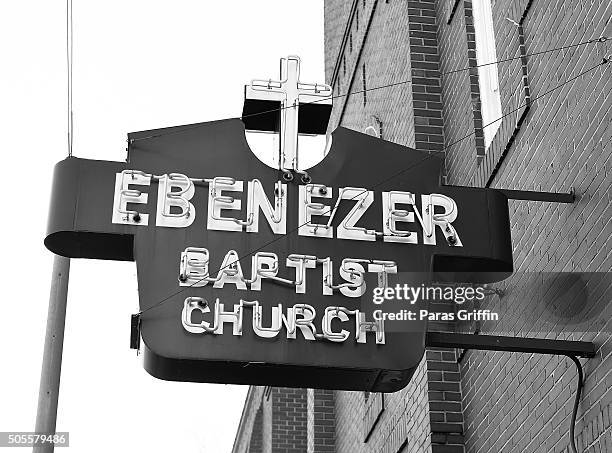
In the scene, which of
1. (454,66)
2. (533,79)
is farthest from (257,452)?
(533,79)

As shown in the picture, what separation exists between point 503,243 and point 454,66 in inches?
140

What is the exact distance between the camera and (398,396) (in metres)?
10.1

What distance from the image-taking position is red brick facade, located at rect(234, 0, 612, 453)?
6.57 m

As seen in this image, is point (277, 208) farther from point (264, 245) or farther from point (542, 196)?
point (542, 196)

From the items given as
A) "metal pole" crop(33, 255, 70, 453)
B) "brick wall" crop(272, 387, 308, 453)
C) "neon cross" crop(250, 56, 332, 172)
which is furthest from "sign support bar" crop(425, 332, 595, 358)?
"brick wall" crop(272, 387, 308, 453)

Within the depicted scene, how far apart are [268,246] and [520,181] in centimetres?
221

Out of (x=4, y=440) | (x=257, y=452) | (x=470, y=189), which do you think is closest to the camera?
(x=470, y=189)

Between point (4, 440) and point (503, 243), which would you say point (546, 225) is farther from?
point (4, 440)

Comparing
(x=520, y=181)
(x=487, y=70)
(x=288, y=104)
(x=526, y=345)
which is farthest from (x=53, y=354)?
(x=526, y=345)

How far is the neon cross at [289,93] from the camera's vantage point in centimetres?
724

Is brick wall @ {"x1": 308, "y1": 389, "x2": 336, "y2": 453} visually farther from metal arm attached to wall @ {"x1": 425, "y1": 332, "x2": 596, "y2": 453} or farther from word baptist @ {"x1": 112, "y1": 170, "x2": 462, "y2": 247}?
metal arm attached to wall @ {"x1": 425, "y1": 332, "x2": 596, "y2": 453}

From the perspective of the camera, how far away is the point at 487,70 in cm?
920

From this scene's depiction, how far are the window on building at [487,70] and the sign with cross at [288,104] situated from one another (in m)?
1.95

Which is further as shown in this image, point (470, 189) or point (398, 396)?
point (398, 396)
